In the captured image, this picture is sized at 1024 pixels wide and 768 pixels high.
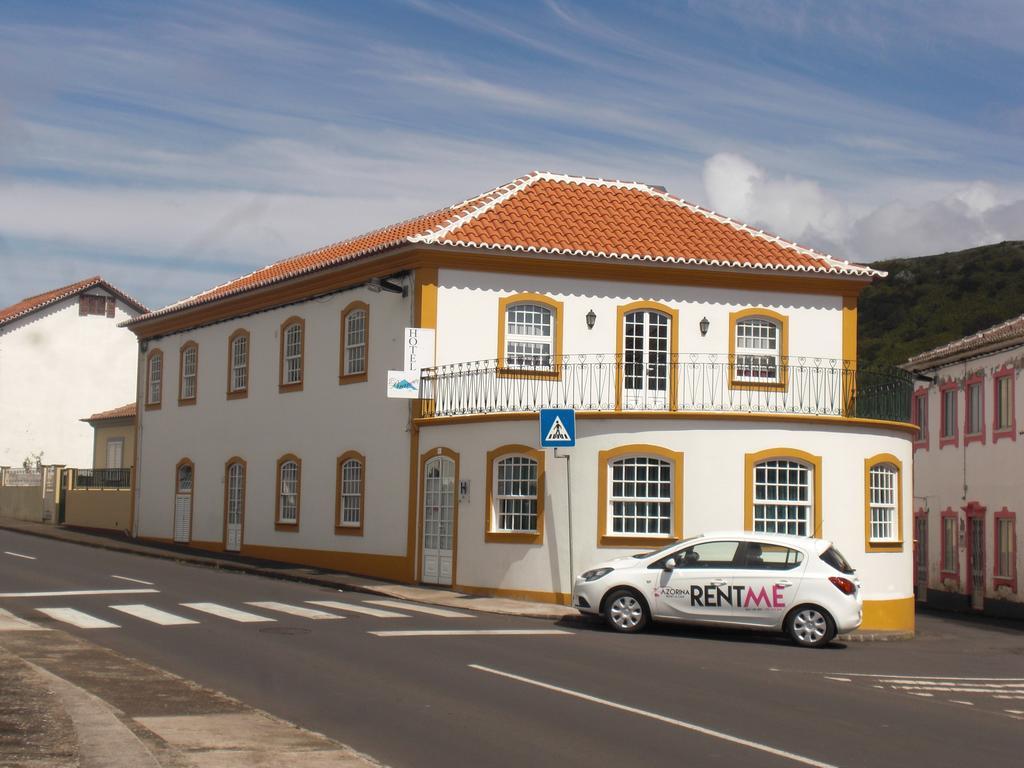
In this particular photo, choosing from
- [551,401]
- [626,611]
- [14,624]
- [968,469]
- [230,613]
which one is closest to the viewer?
[14,624]

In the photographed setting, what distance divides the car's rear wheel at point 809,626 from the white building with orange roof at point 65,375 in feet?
135

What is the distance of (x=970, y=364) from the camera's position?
129 feet

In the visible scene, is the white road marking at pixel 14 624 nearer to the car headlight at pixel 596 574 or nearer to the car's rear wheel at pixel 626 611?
the car headlight at pixel 596 574

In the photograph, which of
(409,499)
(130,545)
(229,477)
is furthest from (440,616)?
(130,545)

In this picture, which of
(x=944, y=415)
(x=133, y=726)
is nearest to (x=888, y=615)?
(x=133, y=726)

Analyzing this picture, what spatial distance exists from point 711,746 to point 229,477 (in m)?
25.4

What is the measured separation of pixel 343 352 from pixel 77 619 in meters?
12.3

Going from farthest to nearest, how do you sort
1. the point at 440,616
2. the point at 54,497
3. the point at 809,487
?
the point at 54,497 → the point at 809,487 → the point at 440,616

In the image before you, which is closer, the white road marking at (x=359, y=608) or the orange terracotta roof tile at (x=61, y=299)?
the white road marking at (x=359, y=608)

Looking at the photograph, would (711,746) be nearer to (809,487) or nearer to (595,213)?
(809,487)

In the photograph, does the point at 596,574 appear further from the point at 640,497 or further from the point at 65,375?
the point at 65,375

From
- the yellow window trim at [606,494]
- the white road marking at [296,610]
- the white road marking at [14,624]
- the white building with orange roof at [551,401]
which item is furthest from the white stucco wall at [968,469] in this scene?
the white road marking at [14,624]

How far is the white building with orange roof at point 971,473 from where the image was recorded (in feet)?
121

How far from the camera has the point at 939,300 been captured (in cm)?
8844
